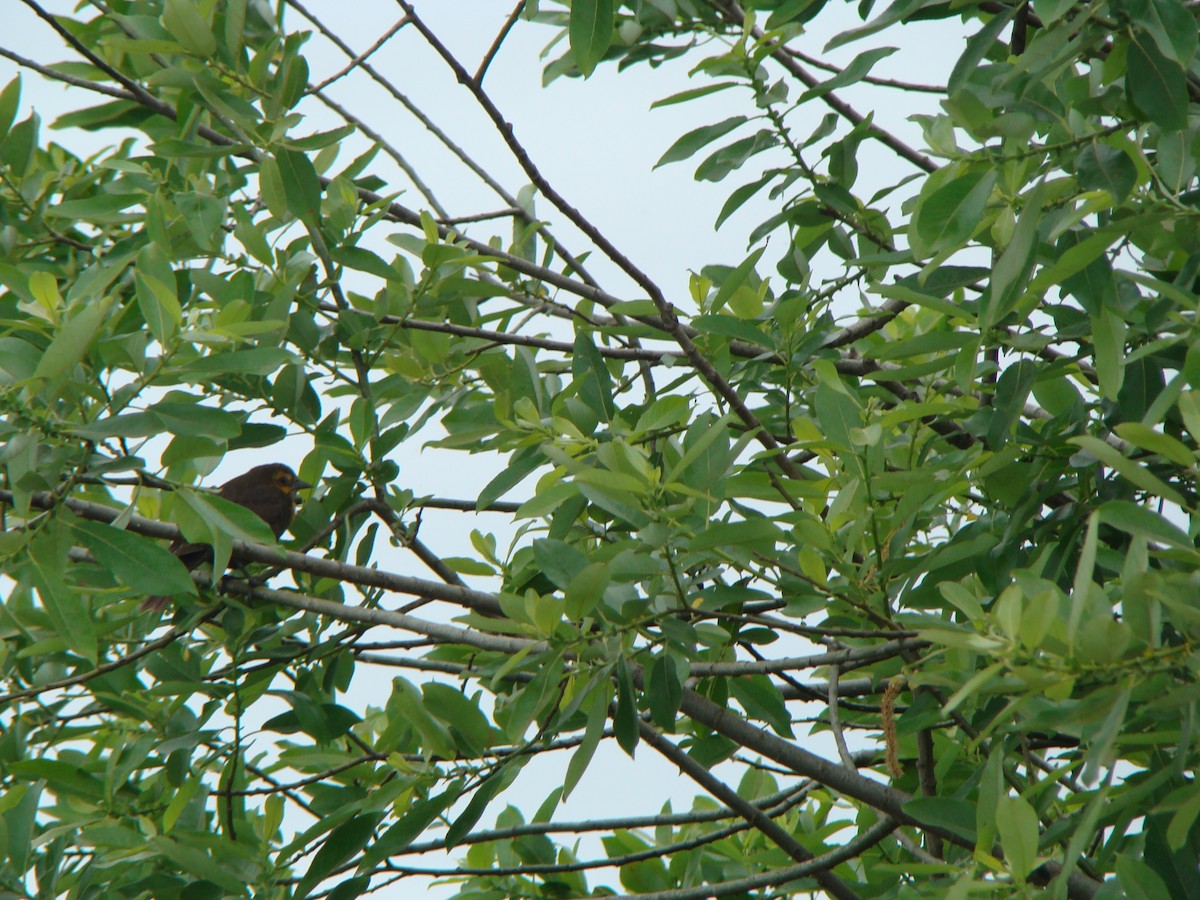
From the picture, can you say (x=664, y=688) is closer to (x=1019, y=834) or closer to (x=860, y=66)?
(x=1019, y=834)

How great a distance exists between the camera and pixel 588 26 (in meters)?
2.11

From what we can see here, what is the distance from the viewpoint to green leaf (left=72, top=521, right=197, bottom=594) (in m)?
2.09

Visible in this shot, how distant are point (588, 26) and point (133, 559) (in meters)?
1.25

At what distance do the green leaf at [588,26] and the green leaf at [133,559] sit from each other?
1.15 metres

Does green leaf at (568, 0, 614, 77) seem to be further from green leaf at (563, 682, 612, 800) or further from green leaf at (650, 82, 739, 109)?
green leaf at (563, 682, 612, 800)

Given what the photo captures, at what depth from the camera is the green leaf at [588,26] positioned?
6.90 feet

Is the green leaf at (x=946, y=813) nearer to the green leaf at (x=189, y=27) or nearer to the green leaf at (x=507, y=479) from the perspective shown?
the green leaf at (x=507, y=479)

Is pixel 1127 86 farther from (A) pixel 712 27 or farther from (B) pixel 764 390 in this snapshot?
(A) pixel 712 27

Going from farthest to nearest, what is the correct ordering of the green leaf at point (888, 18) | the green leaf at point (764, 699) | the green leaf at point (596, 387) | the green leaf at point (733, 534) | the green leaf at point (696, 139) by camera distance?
the green leaf at point (696, 139)
the green leaf at point (764, 699)
the green leaf at point (596, 387)
the green leaf at point (888, 18)
the green leaf at point (733, 534)

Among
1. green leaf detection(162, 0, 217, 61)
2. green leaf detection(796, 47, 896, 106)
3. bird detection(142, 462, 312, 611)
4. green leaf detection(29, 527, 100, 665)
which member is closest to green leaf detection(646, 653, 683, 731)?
green leaf detection(29, 527, 100, 665)

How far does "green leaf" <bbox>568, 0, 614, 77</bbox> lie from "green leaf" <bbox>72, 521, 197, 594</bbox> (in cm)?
115

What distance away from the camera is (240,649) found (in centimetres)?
289

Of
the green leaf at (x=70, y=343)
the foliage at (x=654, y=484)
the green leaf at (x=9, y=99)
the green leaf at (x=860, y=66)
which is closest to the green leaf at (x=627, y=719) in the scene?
the foliage at (x=654, y=484)

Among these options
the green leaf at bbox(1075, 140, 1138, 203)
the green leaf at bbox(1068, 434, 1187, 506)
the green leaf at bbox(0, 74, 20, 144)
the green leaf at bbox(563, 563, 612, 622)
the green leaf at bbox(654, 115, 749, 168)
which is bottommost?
the green leaf at bbox(1068, 434, 1187, 506)
